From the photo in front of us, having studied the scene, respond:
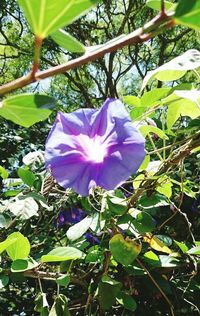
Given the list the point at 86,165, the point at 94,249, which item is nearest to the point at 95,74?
the point at 94,249

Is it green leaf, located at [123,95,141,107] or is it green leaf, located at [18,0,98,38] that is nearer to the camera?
green leaf, located at [18,0,98,38]

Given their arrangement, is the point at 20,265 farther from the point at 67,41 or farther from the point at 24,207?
the point at 67,41

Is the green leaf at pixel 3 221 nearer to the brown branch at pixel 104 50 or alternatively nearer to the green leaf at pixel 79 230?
the green leaf at pixel 79 230

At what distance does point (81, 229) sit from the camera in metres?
1.08

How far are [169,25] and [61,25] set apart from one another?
61mm

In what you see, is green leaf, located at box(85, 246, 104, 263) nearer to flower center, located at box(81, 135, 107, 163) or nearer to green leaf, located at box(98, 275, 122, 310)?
green leaf, located at box(98, 275, 122, 310)

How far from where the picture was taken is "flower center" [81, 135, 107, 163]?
2.12 feet

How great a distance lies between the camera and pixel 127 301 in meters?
1.20

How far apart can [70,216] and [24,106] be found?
134cm

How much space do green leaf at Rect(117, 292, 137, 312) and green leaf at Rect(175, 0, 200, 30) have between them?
0.97 metres

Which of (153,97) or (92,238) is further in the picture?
(92,238)

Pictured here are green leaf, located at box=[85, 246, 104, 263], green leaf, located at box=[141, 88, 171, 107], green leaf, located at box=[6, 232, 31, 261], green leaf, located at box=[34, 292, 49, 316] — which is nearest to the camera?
green leaf, located at box=[141, 88, 171, 107]

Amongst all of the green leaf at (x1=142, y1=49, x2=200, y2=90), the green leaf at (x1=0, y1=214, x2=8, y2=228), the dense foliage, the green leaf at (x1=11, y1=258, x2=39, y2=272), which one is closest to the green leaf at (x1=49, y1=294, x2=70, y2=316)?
the dense foliage

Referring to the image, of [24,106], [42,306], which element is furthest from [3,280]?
[24,106]
